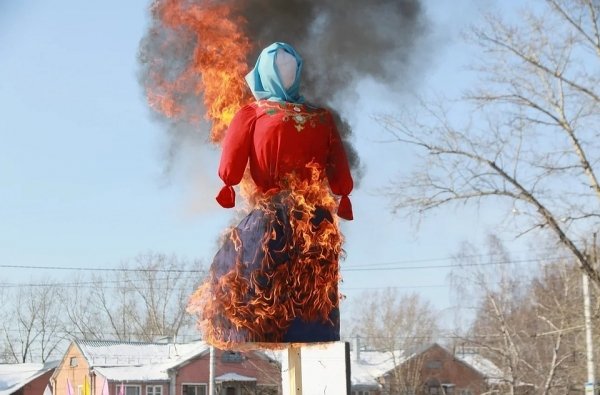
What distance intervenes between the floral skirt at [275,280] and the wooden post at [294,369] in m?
0.11

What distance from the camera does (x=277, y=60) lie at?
287 inches

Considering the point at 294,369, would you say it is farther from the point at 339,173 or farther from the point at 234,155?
the point at 234,155

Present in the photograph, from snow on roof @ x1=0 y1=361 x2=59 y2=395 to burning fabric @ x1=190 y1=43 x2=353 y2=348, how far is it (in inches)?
1696

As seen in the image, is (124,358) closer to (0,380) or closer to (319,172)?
(0,380)

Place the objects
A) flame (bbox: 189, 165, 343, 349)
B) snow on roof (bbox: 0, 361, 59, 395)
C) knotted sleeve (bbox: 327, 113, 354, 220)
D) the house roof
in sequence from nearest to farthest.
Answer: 1. flame (bbox: 189, 165, 343, 349)
2. knotted sleeve (bbox: 327, 113, 354, 220)
3. the house roof
4. snow on roof (bbox: 0, 361, 59, 395)

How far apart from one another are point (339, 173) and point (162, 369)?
35.4 meters

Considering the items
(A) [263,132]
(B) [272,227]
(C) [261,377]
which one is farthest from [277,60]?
(C) [261,377]

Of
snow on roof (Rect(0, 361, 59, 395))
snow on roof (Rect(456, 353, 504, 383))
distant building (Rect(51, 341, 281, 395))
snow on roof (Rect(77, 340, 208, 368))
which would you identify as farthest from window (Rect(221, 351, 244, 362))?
snow on roof (Rect(456, 353, 504, 383))

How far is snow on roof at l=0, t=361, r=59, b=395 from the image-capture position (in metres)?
47.8

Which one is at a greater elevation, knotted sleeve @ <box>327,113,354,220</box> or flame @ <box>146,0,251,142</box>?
flame @ <box>146,0,251,142</box>

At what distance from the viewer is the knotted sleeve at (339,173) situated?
7.48 m

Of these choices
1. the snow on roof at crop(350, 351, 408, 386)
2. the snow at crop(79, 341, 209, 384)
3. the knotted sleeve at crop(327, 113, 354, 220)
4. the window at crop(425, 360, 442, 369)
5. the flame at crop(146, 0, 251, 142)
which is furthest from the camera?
the window at crop(425, 360, 442, 369)

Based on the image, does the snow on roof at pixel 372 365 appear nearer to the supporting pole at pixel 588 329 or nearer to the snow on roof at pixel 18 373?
the snow on roof at pixel 18 373

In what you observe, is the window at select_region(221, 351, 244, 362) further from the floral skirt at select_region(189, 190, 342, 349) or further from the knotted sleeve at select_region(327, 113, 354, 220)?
the floral skirt at select_region(189, 190, 342, 349)
